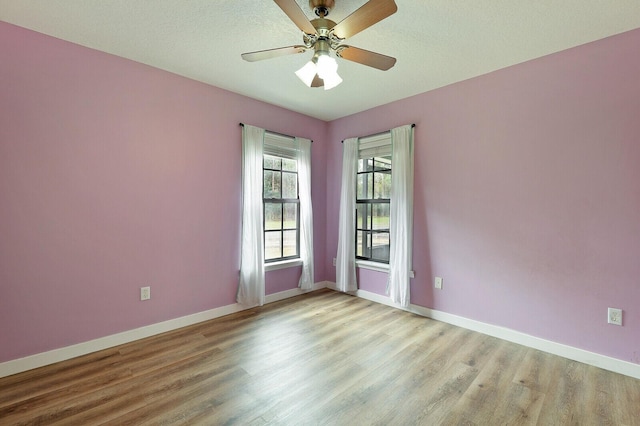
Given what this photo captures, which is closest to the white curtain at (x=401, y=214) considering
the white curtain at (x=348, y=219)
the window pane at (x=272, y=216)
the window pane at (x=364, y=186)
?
the window pane at (x=364, y=186)

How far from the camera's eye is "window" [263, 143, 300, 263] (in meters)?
3.82

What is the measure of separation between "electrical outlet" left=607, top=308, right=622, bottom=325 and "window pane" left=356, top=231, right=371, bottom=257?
2412mm

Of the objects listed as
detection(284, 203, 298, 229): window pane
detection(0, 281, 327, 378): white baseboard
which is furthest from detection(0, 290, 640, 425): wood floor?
detection(284, 203, 298, 229): window pane

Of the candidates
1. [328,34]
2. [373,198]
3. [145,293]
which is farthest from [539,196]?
[145,293]

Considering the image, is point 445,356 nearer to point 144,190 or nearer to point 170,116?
point 144,190

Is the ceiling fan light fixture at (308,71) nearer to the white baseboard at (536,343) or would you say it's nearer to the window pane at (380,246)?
the window pane at (380,246)

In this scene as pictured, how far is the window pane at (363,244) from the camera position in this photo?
4.10 m

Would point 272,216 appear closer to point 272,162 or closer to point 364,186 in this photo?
point 272,162

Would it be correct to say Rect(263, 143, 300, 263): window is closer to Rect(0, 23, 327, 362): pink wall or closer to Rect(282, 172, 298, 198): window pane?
Rect(282, 172, 298, 198): window pane

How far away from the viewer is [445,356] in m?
2.46

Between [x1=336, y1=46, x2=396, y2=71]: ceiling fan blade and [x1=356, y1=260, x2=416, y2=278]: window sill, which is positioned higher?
[x1=336, y1=46, x2=396, y2=71]: ceiling fan blade

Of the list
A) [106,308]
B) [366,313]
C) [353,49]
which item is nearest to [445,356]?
[366,313]

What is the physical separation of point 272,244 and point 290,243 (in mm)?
297

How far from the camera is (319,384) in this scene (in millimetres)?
2061
